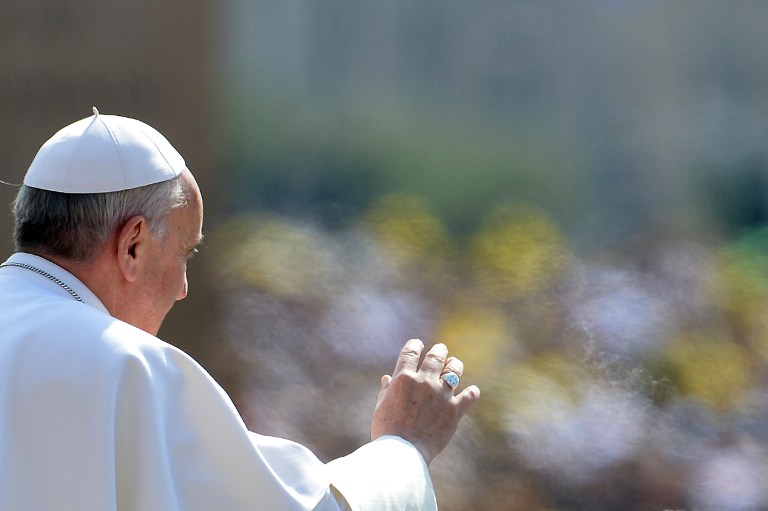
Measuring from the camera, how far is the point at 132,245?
2.23 m

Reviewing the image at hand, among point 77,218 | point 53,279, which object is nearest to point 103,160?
point 77,218

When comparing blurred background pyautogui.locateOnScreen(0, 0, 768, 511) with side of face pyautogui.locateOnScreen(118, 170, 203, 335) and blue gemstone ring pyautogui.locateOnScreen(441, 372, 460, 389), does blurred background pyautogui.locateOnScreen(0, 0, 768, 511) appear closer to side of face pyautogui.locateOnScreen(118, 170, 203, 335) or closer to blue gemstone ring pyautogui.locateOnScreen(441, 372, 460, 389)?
blue gemstone ring pyautogui.locateOnScreen(441, 372, 460, 389)

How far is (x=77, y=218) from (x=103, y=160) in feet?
0.52

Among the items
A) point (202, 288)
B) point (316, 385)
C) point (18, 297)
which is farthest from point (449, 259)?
point (18, 297)

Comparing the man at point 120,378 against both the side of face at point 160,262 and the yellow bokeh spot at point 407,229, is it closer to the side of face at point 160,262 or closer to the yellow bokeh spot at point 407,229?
the side of face at point 160,262

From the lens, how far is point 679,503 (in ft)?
12.7

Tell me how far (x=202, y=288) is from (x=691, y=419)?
186cm

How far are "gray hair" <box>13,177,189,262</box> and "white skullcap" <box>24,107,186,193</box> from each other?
0.07ft

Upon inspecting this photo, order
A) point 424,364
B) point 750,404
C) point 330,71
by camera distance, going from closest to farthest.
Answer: point 424,364, point 750,404, point 330,71

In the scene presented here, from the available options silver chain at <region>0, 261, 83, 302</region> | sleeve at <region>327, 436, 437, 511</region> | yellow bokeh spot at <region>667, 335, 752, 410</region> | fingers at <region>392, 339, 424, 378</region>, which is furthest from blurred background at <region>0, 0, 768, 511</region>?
silver chain at <region>0, 261, 83, 302</region>

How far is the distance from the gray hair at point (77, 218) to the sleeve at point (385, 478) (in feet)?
2.30

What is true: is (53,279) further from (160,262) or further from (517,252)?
(517,252)

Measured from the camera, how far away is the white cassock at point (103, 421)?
2000 millimetres

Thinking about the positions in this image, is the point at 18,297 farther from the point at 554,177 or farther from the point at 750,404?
the point at 750,404
